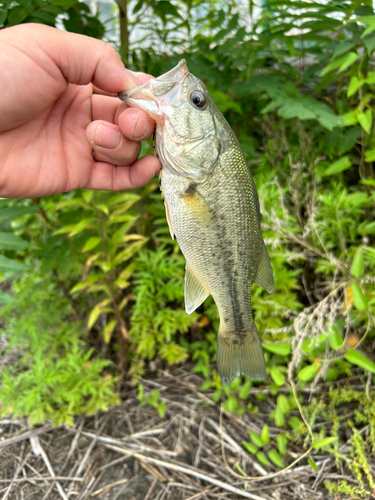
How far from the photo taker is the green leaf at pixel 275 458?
6.85 feet

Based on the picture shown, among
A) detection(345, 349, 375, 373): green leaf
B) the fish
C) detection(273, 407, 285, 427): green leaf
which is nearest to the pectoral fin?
the fish

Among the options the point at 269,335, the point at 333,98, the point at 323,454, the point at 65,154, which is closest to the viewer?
the point at 65,154

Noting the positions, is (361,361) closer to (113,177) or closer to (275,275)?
(275,275)

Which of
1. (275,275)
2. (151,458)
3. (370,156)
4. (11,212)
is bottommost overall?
(151,458)

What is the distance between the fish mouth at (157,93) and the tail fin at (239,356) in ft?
3.58

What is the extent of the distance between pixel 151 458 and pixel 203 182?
1989 millimetres

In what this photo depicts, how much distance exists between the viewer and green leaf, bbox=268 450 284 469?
2.09 meters

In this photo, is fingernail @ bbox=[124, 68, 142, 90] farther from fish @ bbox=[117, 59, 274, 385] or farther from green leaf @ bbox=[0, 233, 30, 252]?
green leaf @ bbox=[0, 233, 30, 252]

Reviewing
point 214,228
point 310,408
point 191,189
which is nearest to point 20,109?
point 191,189

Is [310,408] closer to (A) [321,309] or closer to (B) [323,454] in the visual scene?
(B) [323,454]

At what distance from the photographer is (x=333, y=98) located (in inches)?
120

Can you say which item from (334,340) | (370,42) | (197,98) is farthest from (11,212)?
(370,42)

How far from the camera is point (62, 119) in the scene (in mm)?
1742

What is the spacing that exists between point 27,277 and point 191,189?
180 cm
